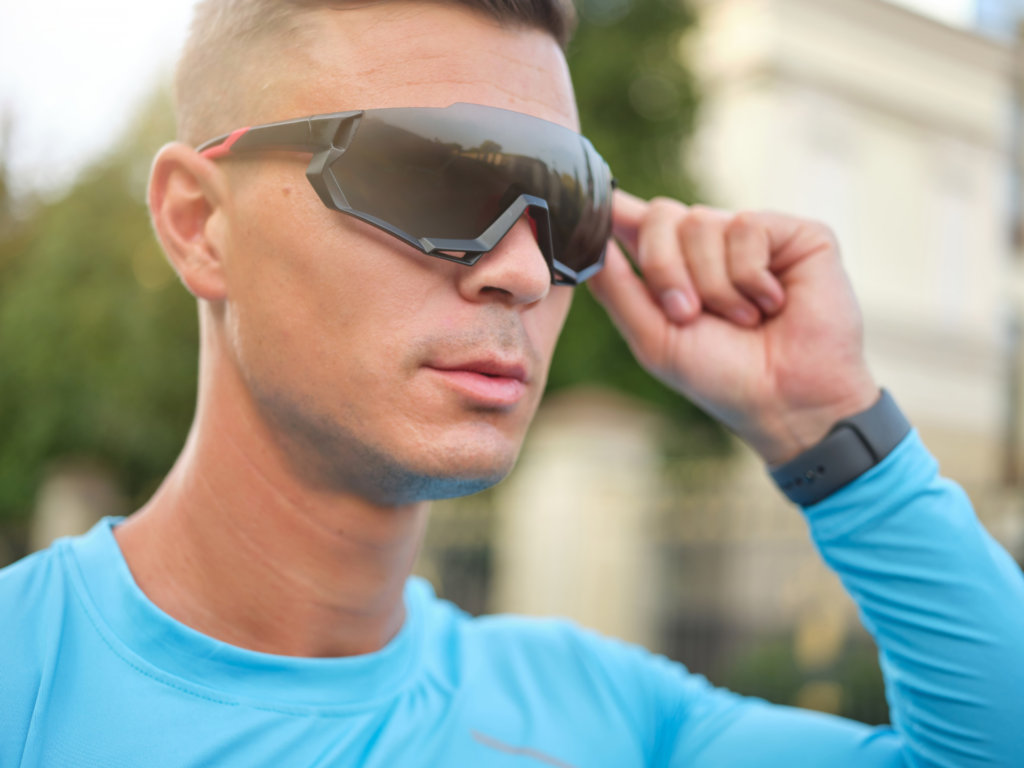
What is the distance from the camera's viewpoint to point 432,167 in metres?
1.74

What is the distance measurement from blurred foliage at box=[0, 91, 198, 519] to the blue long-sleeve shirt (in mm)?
13052

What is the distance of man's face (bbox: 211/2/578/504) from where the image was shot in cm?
173

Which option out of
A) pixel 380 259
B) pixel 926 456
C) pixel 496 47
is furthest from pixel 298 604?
pixel 926 456

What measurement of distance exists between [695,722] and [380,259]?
126cm

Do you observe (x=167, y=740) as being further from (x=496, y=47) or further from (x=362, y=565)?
(x=496, y=47)

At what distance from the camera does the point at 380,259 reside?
1.74m

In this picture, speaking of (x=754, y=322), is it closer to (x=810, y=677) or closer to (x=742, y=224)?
(x=742, y=224)

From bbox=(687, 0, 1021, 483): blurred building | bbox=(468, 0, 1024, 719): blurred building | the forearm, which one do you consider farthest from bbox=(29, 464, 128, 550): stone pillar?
the forearm

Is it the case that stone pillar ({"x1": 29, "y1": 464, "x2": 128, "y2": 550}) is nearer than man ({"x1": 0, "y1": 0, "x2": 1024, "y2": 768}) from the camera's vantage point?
No

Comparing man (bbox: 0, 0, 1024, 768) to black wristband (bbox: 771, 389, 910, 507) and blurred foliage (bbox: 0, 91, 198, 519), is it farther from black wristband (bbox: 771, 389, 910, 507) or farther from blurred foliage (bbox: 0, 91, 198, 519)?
blurred foliage (bbox: 0, 91, 198, 519)

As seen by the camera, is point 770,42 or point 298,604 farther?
point 770,42

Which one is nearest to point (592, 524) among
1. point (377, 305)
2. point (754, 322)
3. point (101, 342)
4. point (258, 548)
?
point (754, 322)

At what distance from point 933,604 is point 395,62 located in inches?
57.4

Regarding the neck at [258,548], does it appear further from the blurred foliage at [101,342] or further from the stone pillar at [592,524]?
the blurred foliage at [101,342]
